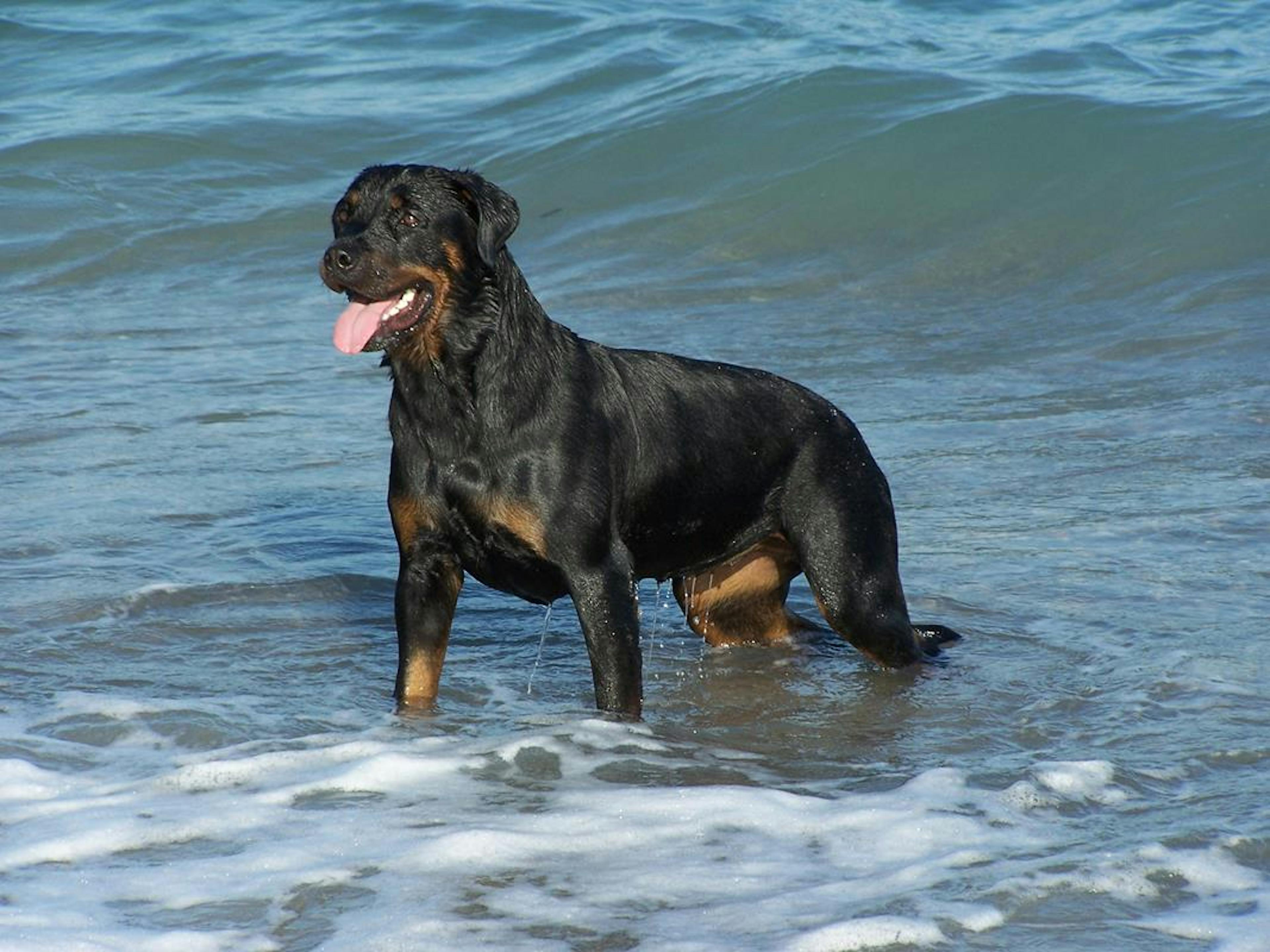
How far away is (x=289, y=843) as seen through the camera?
474 centimetres

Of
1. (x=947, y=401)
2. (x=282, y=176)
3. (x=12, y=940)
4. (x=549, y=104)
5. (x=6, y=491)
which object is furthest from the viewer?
(x=549, y=104)

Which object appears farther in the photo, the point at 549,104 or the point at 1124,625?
the point at 549,104

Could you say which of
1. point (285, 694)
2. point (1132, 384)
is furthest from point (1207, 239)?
point (285, 694)

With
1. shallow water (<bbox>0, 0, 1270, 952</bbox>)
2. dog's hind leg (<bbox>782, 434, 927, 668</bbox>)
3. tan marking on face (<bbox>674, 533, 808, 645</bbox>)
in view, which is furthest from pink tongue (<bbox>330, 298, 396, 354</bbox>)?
tan marking on face (<bbox>674, 533, 808, 645</bbox>)

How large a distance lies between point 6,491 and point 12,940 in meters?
4.37

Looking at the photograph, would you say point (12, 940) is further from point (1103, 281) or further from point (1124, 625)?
point (1103, 281)

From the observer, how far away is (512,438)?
5.47 m

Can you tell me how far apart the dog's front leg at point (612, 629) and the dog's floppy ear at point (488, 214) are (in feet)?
3.25

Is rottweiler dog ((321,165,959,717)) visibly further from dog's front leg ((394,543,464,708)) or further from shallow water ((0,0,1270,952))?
shallow water ((0,0,1270,952))

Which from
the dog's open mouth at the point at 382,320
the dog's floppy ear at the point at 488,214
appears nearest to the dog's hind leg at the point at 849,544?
the dog's floppy ear at the point at 488,214

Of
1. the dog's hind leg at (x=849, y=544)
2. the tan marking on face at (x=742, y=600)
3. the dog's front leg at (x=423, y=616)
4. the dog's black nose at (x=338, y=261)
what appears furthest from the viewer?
the tan marking on face at (x=742, y=600)

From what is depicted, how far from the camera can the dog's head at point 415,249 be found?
537 centimetres

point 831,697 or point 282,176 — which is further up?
point 282,176

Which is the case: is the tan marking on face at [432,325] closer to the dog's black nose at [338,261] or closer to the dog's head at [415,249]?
the dog's head at [415,249]
